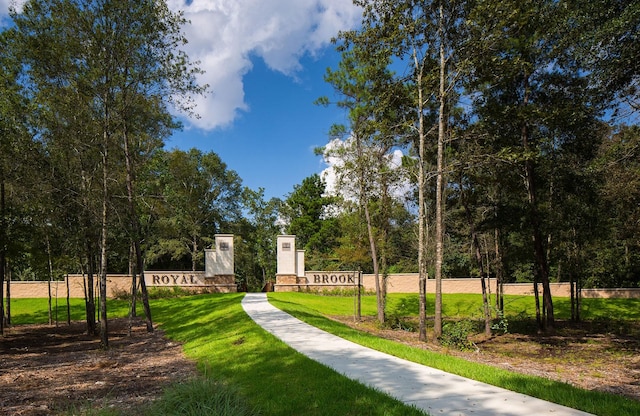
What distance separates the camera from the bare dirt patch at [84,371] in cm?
610

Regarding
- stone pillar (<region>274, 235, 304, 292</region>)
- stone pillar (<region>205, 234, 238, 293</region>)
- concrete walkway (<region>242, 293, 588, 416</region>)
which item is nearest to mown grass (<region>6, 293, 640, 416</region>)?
concrete walkway (<region>242, 293, 588, 416</region>)

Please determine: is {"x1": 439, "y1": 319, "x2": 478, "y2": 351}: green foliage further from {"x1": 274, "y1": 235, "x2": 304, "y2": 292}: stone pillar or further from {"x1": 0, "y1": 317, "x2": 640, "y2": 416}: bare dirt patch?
{"x1": 274, "y1": 235, "x2": 304, "y2": 292}: stone pillar

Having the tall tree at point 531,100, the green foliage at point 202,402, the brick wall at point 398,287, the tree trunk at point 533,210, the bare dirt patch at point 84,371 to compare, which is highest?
the tall tree at point 531,100

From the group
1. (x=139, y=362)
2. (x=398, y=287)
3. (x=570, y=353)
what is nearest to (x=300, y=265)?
(x=398, y=287)

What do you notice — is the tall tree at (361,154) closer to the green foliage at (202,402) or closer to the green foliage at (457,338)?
the green foliage at (457,338)

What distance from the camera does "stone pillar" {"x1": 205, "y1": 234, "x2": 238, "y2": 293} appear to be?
28.0 meters

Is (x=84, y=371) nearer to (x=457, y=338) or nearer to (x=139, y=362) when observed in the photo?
(x=139, y=362)

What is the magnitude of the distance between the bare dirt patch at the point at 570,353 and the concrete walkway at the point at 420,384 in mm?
2879

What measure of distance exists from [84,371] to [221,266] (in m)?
19.6

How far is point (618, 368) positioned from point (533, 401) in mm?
7043

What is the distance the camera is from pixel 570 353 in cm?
1205

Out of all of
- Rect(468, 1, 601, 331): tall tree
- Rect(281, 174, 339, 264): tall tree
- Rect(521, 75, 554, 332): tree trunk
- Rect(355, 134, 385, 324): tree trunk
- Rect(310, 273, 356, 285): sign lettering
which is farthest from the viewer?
Rect(281, 174, 339, 264): tall tree

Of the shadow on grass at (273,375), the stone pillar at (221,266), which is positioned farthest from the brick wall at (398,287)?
the shadow on grass at (273,375)

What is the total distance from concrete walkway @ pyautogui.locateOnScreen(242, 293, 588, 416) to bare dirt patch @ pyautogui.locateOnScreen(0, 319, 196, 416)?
2.70m
